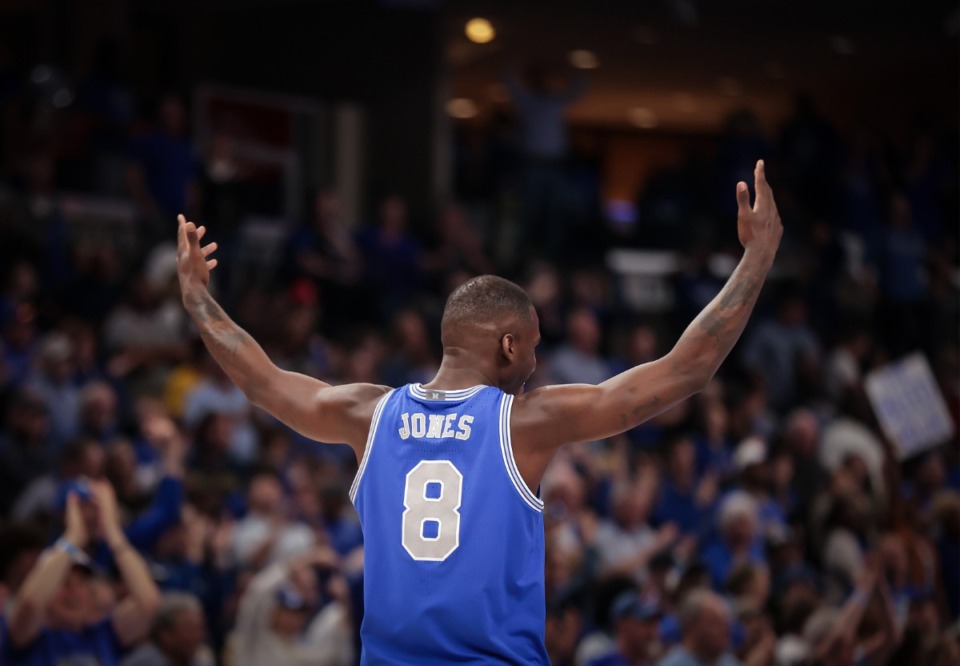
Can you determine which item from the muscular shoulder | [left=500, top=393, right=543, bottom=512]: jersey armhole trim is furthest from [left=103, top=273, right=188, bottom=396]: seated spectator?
[left=500, top=393, right=543, bottom=512]: jersey armhole trim

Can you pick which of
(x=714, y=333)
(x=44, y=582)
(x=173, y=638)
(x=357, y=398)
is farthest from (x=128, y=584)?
(x=714, y=333)

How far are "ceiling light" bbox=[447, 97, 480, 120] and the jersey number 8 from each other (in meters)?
17.3

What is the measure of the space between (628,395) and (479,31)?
13.5 meters

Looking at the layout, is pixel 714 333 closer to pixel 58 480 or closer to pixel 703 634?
pixel 703 634

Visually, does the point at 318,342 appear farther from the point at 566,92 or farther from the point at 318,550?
the point at 566,92

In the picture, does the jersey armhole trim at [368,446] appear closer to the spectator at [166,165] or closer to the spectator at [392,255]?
the spectator at [166,165]

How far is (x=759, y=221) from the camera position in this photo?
4.46 meters

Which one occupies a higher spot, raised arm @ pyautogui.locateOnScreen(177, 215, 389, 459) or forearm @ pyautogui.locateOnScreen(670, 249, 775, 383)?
forearm @ pyautogui.locateOnScreen(670, 249, 775, 383)

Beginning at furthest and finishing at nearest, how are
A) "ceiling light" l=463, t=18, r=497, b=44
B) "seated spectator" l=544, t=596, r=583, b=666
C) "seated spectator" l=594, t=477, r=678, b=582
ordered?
1. "ceiling light" l=463, t=18, r=497, b=44
2. "seated spectator" l=594, t=477, r=678, b=582
3. "seated spectator" l=544, t=596, r=583, b=666

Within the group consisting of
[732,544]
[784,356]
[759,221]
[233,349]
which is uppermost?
[759,221]

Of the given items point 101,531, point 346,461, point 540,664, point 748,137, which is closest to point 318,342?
point 346,461

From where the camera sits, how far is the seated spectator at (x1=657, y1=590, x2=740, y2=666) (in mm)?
7699

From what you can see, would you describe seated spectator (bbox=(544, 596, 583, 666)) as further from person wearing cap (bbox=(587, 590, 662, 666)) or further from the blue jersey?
the blue jersey

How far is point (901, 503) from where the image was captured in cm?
1099
